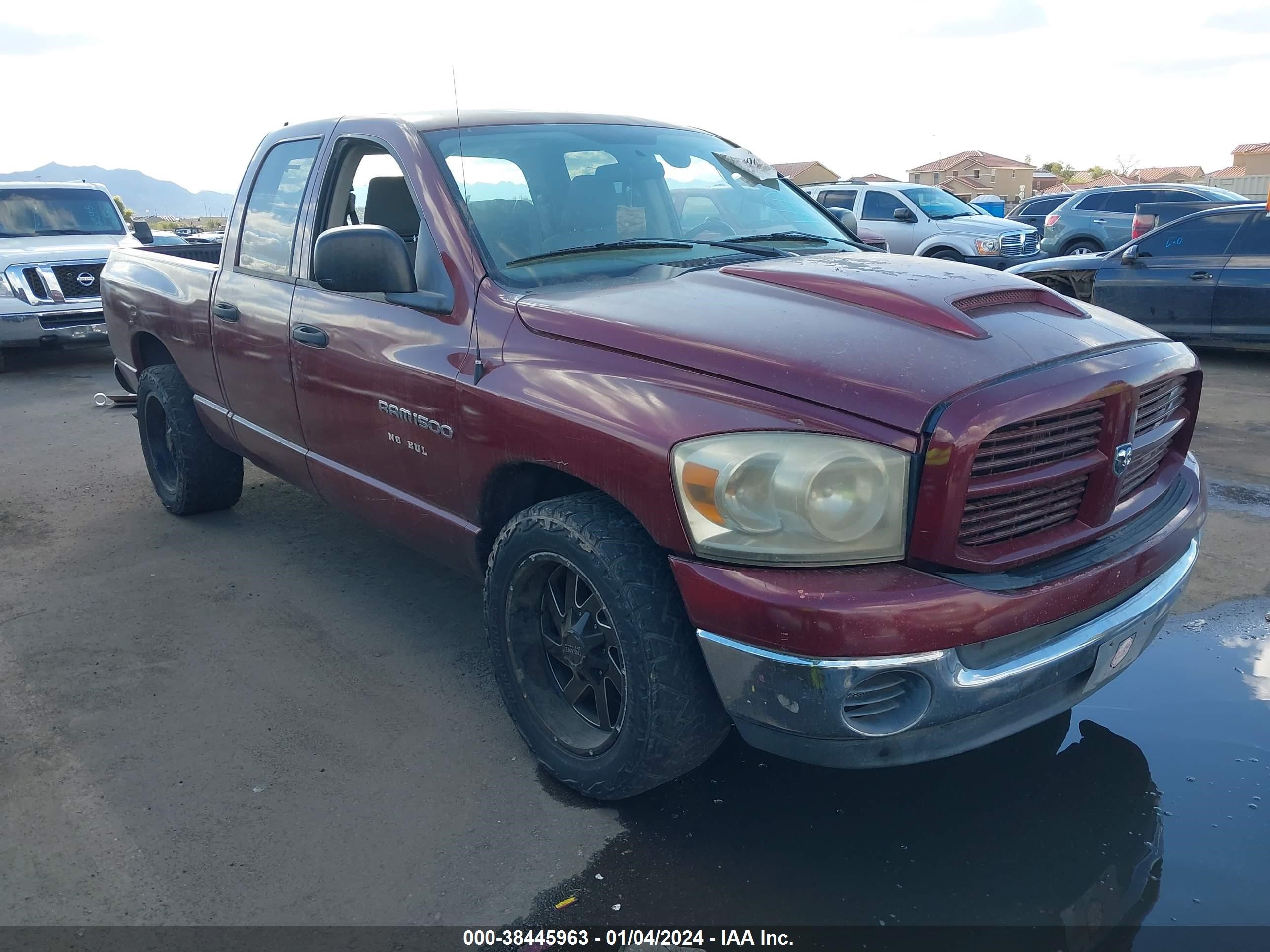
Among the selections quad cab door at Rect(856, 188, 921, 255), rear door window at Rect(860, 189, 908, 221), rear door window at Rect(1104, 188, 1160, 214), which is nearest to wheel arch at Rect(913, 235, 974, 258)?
quad cab door at Rect(856, 188, 921, 255)

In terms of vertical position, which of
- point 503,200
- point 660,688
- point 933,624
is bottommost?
point 660,688

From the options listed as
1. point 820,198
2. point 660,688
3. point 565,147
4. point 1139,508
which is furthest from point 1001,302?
point 820,198

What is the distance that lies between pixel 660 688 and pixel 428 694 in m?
1.31

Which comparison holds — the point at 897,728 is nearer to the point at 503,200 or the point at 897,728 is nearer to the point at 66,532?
the point at 503,200

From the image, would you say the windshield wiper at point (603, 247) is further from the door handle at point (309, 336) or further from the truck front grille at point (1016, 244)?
the truck front grille at point (1016, 244)

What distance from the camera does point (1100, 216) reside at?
15438 millimetres

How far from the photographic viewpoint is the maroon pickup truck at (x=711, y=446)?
2.12m

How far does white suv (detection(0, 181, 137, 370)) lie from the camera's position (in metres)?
9.70

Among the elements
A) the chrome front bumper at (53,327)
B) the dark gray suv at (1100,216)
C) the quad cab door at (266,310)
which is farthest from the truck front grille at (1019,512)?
the dark gray suv at (1100,216)

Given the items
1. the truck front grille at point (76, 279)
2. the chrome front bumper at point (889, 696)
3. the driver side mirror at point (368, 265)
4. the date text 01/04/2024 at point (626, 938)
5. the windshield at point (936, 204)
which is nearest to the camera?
the chrome front bumper at point (889, 696)

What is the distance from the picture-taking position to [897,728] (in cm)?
215

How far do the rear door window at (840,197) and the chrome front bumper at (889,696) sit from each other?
14339mm

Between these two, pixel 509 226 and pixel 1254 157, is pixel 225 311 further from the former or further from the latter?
pixel 1254 157

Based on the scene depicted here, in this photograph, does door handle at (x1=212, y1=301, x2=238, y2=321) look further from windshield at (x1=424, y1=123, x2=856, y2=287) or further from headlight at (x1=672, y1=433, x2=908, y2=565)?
headlight at (x1=672, y1=433, x2=908, y2=565)
